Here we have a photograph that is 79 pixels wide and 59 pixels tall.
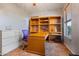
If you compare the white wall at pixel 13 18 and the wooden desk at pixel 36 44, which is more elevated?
the white wall at pixel 13 18

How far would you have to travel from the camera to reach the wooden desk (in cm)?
217

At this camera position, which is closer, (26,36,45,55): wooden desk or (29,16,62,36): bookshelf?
(29,16,62,36): bookshelf

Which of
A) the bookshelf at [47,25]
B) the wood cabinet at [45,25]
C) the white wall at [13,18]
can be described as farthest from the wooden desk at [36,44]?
the white wall at [13,18]

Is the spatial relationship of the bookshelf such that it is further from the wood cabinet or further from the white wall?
the white wall

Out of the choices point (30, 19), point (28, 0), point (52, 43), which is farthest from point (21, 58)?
point (52, 43)

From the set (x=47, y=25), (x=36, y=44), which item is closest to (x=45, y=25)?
(x=47, y=25)

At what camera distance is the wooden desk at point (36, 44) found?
2.17 metres

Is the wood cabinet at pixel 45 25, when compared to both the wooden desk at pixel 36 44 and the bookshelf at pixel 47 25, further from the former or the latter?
the wooden desk at pixel 36 44

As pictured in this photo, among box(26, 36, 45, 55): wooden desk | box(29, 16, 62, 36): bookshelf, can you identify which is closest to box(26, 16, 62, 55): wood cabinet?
box(29, 16, 62, 36): bookshelf

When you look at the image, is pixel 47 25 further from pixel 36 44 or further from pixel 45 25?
pixel 36 44

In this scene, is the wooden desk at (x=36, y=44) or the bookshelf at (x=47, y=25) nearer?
the bookshelf at (x=47, y=25)

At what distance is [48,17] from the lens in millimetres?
1867

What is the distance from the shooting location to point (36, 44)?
226cm

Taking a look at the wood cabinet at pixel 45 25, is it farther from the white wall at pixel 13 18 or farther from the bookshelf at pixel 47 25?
the white wall at pixel 13 18
